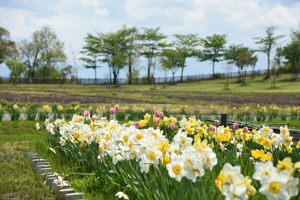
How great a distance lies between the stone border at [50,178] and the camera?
13.1 ft

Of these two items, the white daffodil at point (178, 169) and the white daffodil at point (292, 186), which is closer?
the white daffodil at point (292, 186)

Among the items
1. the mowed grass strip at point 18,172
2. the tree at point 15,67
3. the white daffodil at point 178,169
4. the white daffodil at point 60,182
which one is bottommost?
the mowed grass strip at point 18,172

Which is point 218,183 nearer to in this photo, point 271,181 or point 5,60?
point 271,181

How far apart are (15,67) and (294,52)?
3936 cm

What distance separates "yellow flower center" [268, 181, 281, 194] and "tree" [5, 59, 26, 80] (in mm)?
59086

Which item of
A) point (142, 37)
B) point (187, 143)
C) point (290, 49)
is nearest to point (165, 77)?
point (142, 37)

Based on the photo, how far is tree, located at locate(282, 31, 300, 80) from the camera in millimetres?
53344

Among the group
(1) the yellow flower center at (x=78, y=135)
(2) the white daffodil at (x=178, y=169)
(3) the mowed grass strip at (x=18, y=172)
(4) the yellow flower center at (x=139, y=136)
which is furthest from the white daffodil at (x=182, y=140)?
(1) the yellow flower center at (x=78, y=135)

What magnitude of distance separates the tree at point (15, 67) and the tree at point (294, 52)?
37.5 meters

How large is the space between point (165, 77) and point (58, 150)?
56.3m

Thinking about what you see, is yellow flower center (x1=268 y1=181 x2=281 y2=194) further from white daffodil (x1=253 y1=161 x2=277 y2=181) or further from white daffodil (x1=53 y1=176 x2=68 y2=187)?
white daffodil (x1=53 y1=176 x2=68 y2=187)

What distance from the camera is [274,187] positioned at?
2.10m

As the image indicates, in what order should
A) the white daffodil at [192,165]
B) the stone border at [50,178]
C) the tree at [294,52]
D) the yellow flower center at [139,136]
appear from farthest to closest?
1. the tree at [294,52]
2. the stone border at [50,178]
3. the yellow flower center at [139,136]
4. the white daffodil at [192,165]

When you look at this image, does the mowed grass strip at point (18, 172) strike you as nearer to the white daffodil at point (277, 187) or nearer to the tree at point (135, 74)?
the white daffodil at point (277, 187)
